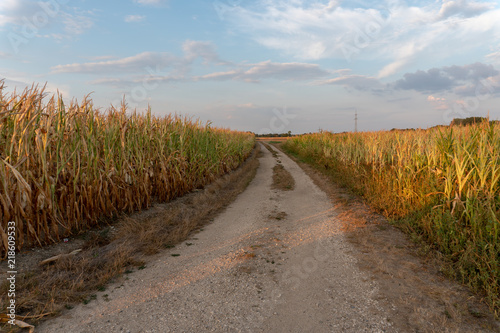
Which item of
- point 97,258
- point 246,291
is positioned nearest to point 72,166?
point 97,258

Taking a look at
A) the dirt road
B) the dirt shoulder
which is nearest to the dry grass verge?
the dirt road

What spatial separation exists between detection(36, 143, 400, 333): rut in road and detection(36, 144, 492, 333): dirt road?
1 cm

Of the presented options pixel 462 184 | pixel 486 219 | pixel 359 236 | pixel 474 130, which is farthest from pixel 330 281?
pixel 474 130

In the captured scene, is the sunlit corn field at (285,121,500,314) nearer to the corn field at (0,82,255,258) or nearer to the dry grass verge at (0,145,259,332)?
the dry grass verge at (0,145,259,332)

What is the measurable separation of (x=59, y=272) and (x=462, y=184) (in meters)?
6.55

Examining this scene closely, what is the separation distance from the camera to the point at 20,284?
3.36 metres

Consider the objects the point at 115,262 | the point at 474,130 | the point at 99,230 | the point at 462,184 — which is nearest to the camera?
the point at 115,262

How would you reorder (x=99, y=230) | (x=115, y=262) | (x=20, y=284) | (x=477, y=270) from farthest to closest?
1. (x=99, y=230)
2. (x=115, y=262)
3. (x=477, y=270)
4. (x=20, y=284)

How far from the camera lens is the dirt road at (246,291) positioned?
282 cm

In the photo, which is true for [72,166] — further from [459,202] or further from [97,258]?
[459,202]

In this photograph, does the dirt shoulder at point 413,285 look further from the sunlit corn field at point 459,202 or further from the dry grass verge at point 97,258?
the dry grass verge at point 97,258

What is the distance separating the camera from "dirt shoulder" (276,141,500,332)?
283 cm

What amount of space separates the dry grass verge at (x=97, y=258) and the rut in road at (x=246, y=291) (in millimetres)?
225

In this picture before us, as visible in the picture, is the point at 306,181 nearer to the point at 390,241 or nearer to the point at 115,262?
the point at 390,241
